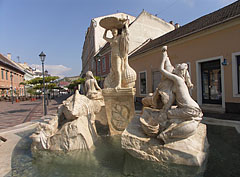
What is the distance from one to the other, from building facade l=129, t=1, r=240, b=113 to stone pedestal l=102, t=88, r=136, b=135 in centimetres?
724

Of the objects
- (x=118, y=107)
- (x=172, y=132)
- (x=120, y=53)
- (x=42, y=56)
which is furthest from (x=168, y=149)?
A: (x=42, y=56)

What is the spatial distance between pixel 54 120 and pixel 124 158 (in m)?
1.77

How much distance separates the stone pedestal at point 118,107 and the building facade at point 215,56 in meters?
7.24

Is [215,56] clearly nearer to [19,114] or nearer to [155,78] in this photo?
[155,78]

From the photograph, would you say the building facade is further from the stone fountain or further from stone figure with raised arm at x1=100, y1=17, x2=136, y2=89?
stone figure with raised arm at x1=100, y1=17, x2=136, y2=89

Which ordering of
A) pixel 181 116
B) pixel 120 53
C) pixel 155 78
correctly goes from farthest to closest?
pixel 155 78, pixel 120 53, pixel 181 116

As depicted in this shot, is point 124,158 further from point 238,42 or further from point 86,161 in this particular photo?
point 238,42

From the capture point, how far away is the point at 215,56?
29.3 feet

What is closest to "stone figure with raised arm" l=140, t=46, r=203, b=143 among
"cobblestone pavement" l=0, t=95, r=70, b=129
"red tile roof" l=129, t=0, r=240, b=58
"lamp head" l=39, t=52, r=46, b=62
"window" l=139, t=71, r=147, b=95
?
"cobblestone pavement" l=0, t=95, r=70, b=129

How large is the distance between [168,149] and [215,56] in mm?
8691

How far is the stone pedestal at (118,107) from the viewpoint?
387 cm

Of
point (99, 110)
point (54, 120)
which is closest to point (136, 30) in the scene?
point (99, 110)

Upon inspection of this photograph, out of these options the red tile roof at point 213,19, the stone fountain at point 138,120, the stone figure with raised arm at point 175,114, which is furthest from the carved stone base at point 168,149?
the red tile roof at point 213,19

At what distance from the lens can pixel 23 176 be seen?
2273 mm
